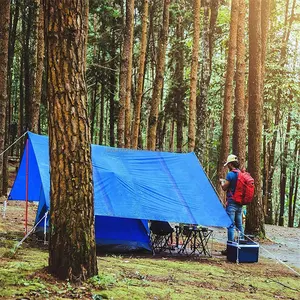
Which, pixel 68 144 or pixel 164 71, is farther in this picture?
pixel 164 71

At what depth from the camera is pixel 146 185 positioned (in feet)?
29.0

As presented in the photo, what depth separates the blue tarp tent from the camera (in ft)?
27.1

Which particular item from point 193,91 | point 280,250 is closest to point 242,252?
point 280,250

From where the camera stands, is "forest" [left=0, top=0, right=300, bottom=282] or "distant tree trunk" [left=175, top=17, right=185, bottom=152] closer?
"forest" [left=0, top=0, right=300, bottom=282]

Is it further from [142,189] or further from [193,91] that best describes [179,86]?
[142,189]

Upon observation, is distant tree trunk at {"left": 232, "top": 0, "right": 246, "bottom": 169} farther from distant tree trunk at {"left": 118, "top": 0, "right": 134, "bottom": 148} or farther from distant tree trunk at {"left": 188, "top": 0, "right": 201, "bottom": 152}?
distant tree trunk at {"left": 118, "top": 0, "right": 134, "bottom": 148}

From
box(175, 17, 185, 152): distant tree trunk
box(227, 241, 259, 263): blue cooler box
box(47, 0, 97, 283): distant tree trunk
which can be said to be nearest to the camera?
box(47, 0, 97, 283): distant tree trunk

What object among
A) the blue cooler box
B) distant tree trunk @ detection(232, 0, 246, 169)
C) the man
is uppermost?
distant tree trunk @ detection(232, 0, 246, 169)

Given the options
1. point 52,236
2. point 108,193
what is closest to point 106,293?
point 52,236

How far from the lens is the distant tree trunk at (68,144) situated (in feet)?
15.6

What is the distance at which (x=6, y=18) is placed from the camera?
12.9 metres

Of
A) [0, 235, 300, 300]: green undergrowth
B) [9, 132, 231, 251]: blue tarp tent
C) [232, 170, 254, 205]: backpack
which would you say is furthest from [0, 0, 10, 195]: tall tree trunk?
[232, 170, 254, 205]: backpack

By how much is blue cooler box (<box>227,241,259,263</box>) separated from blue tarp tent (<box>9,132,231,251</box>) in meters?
0.49

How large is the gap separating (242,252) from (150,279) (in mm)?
3089
